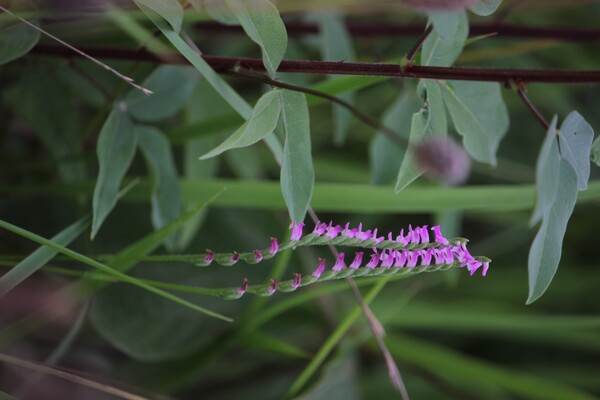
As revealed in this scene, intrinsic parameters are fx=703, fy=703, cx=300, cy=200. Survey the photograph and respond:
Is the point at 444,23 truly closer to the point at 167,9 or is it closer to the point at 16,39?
the point at 167,9

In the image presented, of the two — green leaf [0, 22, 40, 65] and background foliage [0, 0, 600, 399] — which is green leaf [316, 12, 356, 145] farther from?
green leaf [0, 22, 40, 65]

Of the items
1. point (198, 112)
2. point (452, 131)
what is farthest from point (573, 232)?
point (198, 112)

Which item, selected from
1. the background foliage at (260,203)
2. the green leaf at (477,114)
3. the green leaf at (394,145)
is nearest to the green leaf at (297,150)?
the background foliage at (260,203)

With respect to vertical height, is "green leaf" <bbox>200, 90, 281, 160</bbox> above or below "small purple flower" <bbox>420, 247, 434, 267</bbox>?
above

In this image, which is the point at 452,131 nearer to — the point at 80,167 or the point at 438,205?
the point at 438,205

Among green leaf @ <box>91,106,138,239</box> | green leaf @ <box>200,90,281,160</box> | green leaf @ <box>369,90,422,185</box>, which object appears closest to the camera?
green leaf @ <box>200,90,281,160</box>

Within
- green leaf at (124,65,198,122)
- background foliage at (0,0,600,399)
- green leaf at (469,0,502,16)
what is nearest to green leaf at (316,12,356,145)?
background foliage at (0,0,600,399)

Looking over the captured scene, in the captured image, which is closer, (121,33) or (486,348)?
(121,33)
